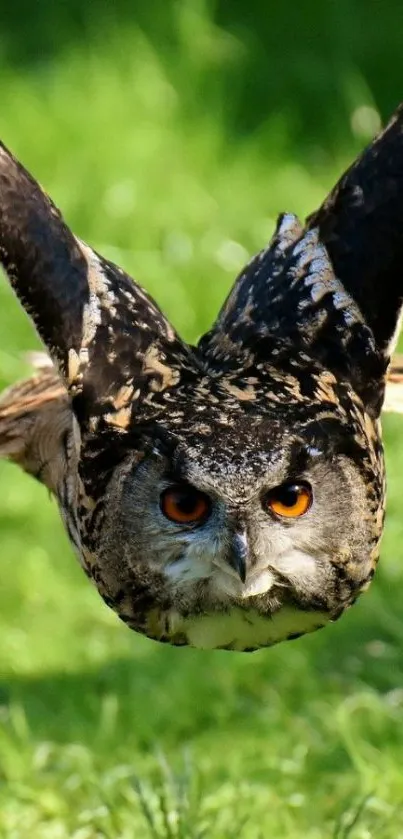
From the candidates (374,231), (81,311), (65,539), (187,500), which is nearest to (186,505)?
(187,500)

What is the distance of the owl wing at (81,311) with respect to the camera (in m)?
3.67

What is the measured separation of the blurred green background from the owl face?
997 mm

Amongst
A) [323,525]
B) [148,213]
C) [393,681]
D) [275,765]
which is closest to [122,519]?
[323,525]

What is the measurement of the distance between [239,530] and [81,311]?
84 cm

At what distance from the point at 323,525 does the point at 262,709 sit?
2.28 m

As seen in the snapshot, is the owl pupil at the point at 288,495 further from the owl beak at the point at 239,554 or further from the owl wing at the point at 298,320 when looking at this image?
the owl wing at the point at 298,320

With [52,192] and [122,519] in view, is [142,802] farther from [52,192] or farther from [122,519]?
[52,192]

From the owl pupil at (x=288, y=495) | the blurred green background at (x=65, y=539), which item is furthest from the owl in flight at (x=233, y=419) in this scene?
the blurred green background at (x=65, y=539)

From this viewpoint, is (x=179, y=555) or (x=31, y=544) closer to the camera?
(x=179, y=555)

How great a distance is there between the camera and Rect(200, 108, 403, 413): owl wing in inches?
153

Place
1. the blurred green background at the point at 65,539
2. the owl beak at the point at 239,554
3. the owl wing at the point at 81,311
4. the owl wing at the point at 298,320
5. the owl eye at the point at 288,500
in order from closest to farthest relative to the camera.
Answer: the owl beak at the point at 239,554
the owl eye at the point at 288,500
the owl wing at the point at 81,311
the owl wing at the point at 298,320
the blurred green background at the point at 65,539

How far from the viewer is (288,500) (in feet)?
10.9

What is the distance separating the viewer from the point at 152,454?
338 cm

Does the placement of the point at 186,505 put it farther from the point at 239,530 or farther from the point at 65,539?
the point at 65,539
